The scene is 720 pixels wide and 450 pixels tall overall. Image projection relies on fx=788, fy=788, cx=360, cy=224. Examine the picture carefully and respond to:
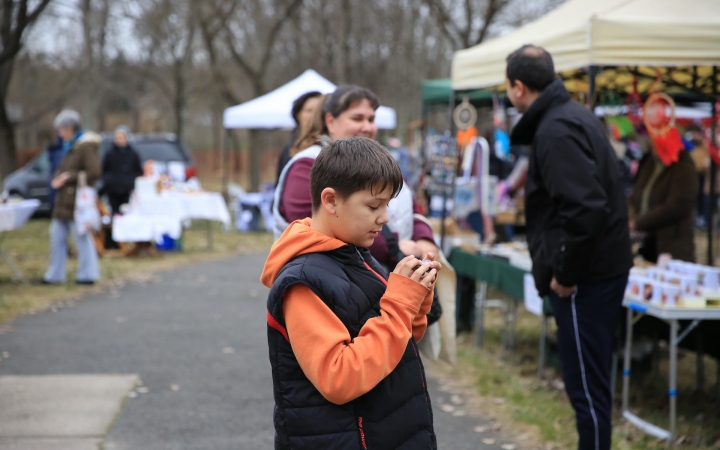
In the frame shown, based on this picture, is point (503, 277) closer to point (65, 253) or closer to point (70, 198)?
point (70, 198)

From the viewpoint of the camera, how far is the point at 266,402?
566 cm

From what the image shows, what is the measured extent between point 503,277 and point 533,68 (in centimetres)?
305

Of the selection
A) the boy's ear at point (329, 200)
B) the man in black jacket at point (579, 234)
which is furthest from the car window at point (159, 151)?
the boy's ear at point (329, 200)

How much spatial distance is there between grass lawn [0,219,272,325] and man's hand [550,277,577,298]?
6.24 metres

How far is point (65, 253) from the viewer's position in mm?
10180

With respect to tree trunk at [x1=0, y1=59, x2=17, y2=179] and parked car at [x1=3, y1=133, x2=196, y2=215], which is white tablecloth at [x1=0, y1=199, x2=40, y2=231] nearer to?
parked car at [x1=3, y1=133, x2=196, y2=215]

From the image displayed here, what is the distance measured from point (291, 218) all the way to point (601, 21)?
2.86 metres

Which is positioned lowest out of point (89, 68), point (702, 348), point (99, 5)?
point (702, 348)

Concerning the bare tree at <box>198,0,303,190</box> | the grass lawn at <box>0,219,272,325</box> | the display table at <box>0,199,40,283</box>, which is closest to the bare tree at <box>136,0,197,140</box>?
the bare tree at <box>198,0,303,190</box>

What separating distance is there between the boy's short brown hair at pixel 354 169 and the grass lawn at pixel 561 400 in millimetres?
3280

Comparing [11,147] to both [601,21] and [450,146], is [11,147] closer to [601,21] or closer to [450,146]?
[450,146]

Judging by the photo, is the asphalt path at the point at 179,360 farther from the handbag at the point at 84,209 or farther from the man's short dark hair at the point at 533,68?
the man's short dark hair at the point at 533,68

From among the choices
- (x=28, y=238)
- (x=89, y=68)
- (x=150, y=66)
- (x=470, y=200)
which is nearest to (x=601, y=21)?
(x=470, y=200)

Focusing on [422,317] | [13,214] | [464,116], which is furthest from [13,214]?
[422,317]
